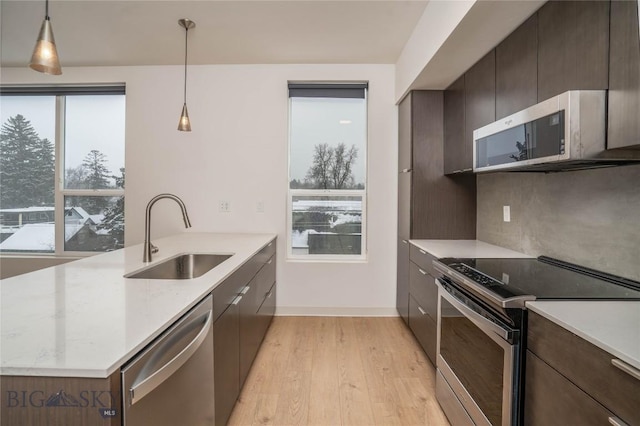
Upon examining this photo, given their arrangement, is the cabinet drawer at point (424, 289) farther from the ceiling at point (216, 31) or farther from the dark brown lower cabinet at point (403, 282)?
the ceiling at point (216, 31)

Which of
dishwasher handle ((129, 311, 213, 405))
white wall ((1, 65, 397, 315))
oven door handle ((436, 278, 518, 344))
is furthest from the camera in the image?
white wall ((1, 65, 397, 315))

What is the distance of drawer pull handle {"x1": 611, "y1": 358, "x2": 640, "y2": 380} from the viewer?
2.35ft

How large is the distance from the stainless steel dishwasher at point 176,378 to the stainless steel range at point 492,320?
116 centimetres

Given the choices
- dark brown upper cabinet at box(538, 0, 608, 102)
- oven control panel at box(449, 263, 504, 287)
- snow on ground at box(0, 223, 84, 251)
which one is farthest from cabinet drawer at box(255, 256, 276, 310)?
snow on ground at box(0, 223, 84, 251)

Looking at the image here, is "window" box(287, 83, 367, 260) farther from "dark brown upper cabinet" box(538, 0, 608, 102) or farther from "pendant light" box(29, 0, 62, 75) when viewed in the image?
"pendant light" box(29, 0, 62, 75)

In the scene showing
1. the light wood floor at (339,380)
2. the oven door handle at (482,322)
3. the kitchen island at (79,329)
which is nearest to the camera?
the kitchen island at (79,329)

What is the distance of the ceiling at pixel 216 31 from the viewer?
2357mm

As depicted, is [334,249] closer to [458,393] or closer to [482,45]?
[458,393]

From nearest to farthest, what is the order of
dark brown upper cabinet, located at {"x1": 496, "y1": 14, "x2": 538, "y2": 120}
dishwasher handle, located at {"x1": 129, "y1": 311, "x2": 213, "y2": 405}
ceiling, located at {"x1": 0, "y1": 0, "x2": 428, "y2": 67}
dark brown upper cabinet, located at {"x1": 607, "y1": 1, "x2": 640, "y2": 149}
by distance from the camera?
1. dishwasher handle, located at {"x1": 129, "y1": 311, "x2": 213, "y2": 405}
2. dark brown upper cabinet, located at {"x1": 607, "y1": 1, "x2": 640, "y2": 149}
3. dark brown upper cabinet, located at {"x1": 496, "y1": 14, "x2": 538, "y2": 120}
4. ceiling, located at {"x1": 0, "y1": 0, "x2": 428, "y2": 67}

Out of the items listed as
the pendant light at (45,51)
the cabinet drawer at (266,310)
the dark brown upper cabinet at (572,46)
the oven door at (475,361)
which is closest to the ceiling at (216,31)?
the dark brown upper cabinet at (572,46)

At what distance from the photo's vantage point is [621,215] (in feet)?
4.58

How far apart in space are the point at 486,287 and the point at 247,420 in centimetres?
149

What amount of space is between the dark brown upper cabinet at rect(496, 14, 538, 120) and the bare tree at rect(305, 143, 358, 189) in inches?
67.9

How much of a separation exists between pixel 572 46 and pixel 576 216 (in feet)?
2.79
